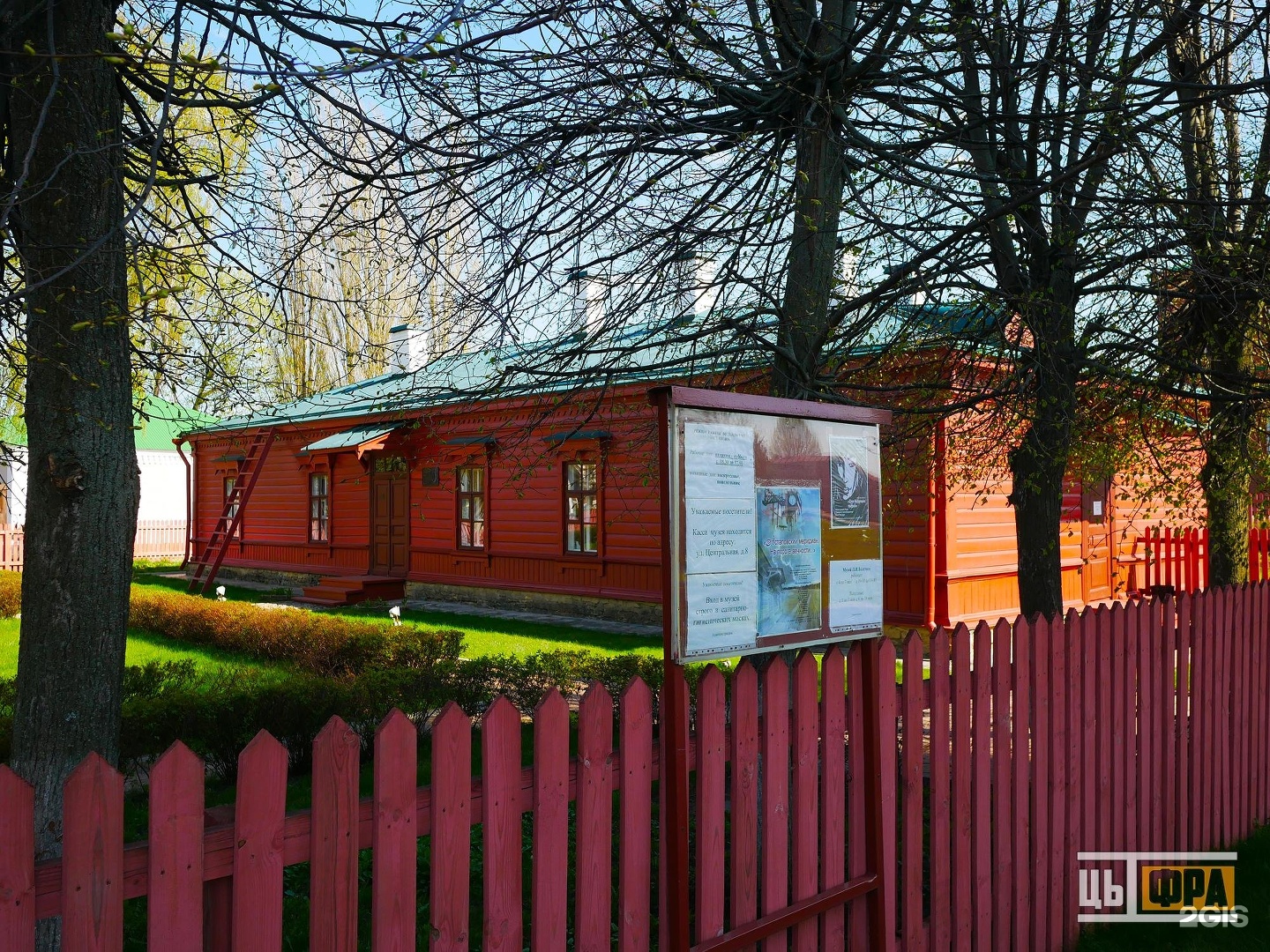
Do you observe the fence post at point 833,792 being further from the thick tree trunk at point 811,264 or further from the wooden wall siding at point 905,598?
the wooden wall siding at point 905,598

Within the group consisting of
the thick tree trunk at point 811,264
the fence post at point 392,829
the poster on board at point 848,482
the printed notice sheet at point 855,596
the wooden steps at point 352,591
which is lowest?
the wooden steps at point 352,591

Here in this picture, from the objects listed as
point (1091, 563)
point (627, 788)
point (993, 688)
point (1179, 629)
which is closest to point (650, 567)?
point (1091, 563)

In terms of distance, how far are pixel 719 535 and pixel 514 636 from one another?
A: 40.6 feet

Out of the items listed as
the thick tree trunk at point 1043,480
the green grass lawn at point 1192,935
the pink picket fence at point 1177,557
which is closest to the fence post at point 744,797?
the green grass lawn at point 1192,935

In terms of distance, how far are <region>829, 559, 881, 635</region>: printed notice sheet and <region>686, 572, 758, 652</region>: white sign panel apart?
45cm

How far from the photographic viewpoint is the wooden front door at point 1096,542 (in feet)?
56.3

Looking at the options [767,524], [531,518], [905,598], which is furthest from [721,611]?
[531,518]

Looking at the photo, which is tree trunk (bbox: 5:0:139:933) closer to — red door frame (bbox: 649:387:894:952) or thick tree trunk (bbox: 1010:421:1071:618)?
red door frame (bbox: 649:387:894:952)

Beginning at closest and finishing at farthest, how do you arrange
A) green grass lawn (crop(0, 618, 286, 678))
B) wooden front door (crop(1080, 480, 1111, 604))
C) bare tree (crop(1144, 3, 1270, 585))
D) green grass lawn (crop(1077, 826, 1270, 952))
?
green grass lawn (crop(1077, 826, 1270, 952))
bare tree (crop(1144, 3, 1270, 585))
green grass lawn (crop(0, 618, 286, 678))
wooden front door (crop(1080, 480, 1111, 604))

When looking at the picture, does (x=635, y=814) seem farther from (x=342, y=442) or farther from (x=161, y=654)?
(x=342, y=442)

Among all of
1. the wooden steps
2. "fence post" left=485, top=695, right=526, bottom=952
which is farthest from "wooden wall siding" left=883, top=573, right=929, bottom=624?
the wooden steps

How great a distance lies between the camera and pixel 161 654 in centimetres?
1342

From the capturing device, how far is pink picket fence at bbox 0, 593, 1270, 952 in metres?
2.11

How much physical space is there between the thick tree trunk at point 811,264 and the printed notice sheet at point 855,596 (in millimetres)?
1392
